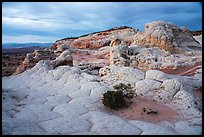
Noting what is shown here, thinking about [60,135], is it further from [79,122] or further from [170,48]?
[170,48]

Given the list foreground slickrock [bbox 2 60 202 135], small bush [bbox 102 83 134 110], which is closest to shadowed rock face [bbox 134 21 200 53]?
foreground slickrock [bbox 2 60 202 135]

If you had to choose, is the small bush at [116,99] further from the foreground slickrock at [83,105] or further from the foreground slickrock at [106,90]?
the foreground slickrock at [83,105]

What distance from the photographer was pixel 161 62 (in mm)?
16109

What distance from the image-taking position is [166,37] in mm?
19000

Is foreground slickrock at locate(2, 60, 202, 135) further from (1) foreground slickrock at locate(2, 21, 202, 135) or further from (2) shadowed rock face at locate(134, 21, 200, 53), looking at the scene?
(2) shadowed rock face at locate(134, 21, 200, 53)

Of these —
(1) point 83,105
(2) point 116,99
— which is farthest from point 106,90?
(1) point 83,105

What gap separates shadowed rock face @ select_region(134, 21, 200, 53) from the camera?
18953mm

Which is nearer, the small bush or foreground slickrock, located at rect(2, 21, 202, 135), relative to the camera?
foreground slickrock, located at rect(2, 21, 202, 135)

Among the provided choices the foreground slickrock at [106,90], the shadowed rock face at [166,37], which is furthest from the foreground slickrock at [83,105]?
the shadowed rock face at [166,37]

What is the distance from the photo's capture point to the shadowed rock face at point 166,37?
746 inches

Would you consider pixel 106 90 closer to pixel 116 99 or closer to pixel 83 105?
pixel 116 99

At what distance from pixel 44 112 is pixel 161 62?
9.17 metres

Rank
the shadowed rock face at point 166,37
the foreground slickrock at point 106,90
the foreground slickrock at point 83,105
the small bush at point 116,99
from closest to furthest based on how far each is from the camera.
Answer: the foreground slickrock at point 83,105
the foreground slickrock at point 106,90
the small bush at point 116,99
the shadowed rock face at point 166,37

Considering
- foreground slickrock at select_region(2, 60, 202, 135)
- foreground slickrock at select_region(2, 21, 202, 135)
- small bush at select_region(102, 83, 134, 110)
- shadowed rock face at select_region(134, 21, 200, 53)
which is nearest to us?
foreground slickrock at select_region(2, 60, 202, 135)
